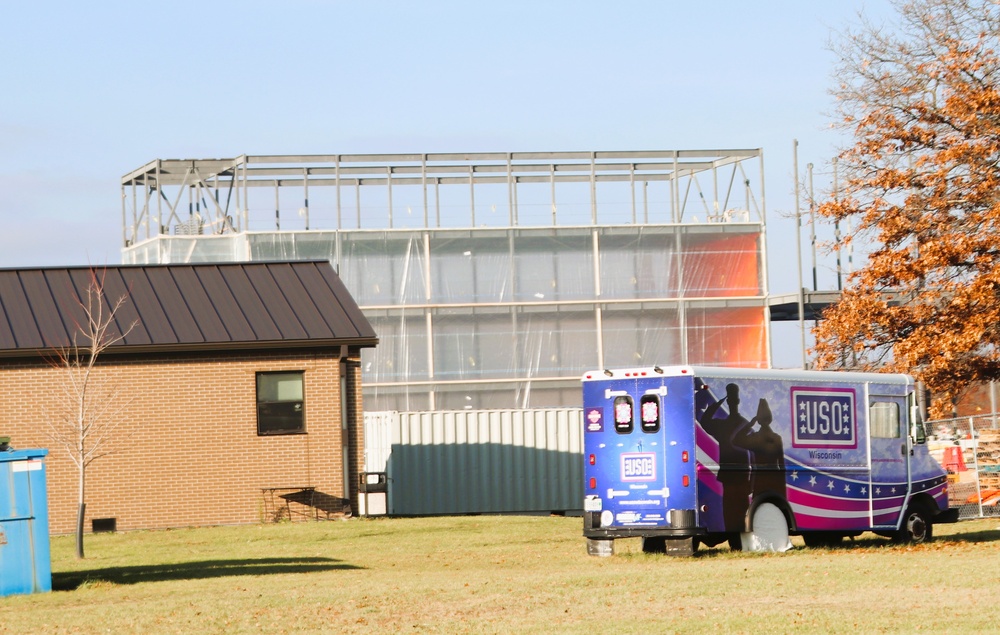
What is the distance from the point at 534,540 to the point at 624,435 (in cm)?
588

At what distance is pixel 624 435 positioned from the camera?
19.2 m

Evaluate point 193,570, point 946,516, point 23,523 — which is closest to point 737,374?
point 946,516

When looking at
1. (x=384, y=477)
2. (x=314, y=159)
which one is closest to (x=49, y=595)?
(x=384, y=477)

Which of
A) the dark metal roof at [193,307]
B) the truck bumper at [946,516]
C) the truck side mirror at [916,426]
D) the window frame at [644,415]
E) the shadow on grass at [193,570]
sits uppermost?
the dark metal roof at [193,307]

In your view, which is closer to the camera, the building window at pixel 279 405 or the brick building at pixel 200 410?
the brick building at pixel 200 410

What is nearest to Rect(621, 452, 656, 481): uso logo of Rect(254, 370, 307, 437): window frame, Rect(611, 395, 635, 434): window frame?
Rect(611, 395, 635, 434): window frame

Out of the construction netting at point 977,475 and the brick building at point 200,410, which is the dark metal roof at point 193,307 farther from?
the construction netting at point 977,475

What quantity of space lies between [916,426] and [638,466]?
4725mm

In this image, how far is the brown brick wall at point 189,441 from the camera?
28609mm

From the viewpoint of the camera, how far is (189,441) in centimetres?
2895

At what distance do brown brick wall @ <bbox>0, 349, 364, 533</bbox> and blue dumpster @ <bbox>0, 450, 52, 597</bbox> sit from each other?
11.8 meters

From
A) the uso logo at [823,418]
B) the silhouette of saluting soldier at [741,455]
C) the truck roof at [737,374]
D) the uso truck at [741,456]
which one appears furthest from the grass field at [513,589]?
the truck roof at [737,374]

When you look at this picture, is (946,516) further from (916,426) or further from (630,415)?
(630,415)

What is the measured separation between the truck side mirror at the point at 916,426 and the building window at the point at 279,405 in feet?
42.6
